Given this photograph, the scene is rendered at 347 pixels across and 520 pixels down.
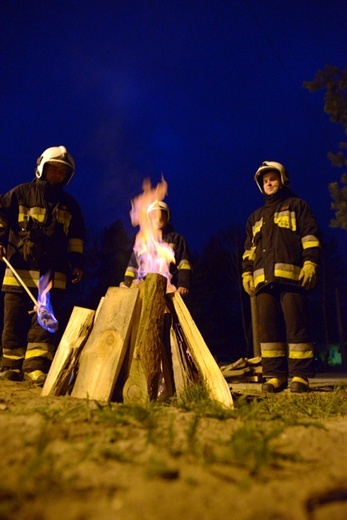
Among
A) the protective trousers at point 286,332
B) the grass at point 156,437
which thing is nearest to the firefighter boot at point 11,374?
the grass at point 156,437

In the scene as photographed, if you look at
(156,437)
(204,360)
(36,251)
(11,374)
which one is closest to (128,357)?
(204,360)

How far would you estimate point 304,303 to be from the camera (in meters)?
4.70

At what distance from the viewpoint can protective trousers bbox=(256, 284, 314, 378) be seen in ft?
14.8

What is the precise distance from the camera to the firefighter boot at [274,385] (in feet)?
14.3

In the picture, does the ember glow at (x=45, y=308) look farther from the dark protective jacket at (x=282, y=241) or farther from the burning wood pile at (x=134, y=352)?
the dark protective jacket at (x=282, y=241)

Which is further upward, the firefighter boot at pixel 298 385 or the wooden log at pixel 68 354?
the wooden log at pixel 68 354

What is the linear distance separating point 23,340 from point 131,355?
194 centimetres

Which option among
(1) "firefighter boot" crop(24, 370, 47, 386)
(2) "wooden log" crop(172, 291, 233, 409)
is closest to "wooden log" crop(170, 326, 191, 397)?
(2) "wooden log" crop(172, 291, 233, 409)

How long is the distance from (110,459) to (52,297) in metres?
3.45

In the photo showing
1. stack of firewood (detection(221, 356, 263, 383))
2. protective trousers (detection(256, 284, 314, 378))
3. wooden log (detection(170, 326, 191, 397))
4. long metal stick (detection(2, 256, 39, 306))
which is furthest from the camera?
stack of firewood (detection(221, 356, 263, 383))

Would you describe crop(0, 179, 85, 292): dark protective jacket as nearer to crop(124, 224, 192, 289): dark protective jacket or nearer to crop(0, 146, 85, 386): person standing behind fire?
crop(0, 146, 85, 386): person standing behind fire

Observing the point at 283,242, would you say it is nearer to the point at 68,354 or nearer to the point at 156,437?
the point at 68,354

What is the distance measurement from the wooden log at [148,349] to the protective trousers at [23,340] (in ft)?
5.46

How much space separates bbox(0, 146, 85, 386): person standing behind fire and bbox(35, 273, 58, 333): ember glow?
6 cm
